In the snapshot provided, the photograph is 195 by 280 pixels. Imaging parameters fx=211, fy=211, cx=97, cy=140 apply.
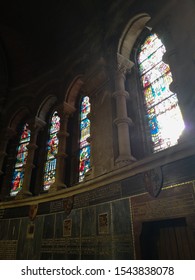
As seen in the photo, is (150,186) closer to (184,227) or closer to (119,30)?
(184,227)

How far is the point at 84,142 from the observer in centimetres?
673

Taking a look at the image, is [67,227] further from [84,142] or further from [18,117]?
[18,117]

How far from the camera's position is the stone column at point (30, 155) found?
699 cm

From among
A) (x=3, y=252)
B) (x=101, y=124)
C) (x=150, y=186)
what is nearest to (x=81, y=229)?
(x=150, y=186)

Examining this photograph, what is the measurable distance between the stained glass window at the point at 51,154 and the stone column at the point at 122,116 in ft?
9.58

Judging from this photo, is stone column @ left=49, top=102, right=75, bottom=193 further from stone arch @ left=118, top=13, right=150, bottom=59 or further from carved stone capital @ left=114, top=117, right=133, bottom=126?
stone arch @ left=118, top=13, right=150, bottom=59

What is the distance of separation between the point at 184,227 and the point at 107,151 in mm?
2474

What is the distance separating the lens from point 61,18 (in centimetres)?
823

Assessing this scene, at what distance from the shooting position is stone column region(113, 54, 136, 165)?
4.60 metres

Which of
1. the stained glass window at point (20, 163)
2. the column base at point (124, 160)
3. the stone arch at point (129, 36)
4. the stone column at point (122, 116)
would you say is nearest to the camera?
the column base at point (124, 160)

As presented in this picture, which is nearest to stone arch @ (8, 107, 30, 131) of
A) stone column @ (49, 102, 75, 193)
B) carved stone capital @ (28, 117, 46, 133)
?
carved stone capital @ (28, 117, 46, 133)

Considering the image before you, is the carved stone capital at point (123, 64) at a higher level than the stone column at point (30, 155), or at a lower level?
higher

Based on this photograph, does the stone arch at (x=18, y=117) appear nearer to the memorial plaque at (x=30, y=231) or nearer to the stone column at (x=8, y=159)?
the stone column at (x=8, y=159)

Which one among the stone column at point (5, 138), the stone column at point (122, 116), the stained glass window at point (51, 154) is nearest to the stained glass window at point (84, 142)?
the stained glass window at point (51, 154)
